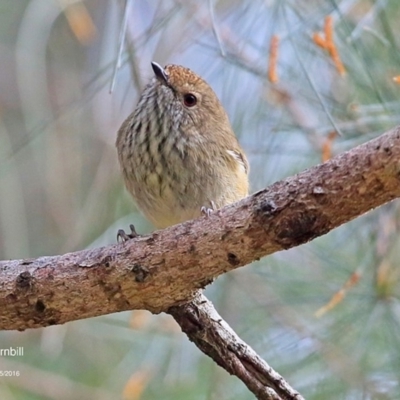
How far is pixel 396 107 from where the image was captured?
7.62 feet

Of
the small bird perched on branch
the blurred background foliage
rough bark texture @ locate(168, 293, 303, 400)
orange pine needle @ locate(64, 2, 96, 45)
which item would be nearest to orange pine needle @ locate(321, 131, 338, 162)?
the blurred background foliage

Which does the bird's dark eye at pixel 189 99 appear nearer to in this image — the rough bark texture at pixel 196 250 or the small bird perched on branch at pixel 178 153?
the small bird perched on branch at pixel 178 153

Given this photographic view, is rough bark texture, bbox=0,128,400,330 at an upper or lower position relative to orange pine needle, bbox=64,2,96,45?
lower

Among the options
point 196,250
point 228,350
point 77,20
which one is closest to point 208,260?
point 196,250

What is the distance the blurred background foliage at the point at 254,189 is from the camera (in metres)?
2.40

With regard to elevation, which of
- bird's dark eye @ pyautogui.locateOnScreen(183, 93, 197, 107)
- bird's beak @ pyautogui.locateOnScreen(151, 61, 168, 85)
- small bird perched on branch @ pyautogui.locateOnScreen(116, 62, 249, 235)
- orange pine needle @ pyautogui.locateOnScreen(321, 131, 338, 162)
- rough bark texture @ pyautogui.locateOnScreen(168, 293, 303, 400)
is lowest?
rough bark texture @ pyautogui.locateOnScreen(168, 293, 303, 400)

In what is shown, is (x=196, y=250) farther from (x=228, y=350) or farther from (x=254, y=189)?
(x=254, y=189)

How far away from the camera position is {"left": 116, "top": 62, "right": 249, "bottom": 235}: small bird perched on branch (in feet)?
7.41

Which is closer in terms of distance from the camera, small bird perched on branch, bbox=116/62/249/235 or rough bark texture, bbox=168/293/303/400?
rough bark texture, bbox=168/293/303/400

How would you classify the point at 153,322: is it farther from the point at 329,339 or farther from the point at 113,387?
the point at 329,339

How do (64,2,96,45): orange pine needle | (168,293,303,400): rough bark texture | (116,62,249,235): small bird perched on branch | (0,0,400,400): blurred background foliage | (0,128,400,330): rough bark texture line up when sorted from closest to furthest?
1. (0,128,400,330): rough bark texture
2. (168,293,303,400): rough bark texture
3. (116,62,249,235): small bird perched on branch
4. (0,0,400,400): blurred background foliage
5. (64,2,96,45): orange pine needle

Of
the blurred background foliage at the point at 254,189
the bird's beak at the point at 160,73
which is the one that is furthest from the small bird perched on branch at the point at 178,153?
the blurred background foliage at the point at 254,189

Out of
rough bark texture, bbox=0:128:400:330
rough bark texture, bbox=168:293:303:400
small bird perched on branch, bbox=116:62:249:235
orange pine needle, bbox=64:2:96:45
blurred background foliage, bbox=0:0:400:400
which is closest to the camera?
rough bark texture, bbox=0:128:400:330

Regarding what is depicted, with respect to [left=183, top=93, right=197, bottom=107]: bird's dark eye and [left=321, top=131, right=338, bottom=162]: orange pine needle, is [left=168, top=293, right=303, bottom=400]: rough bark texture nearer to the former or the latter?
[left=321, top=131, right=338, bottom=162]: orange pine needle
